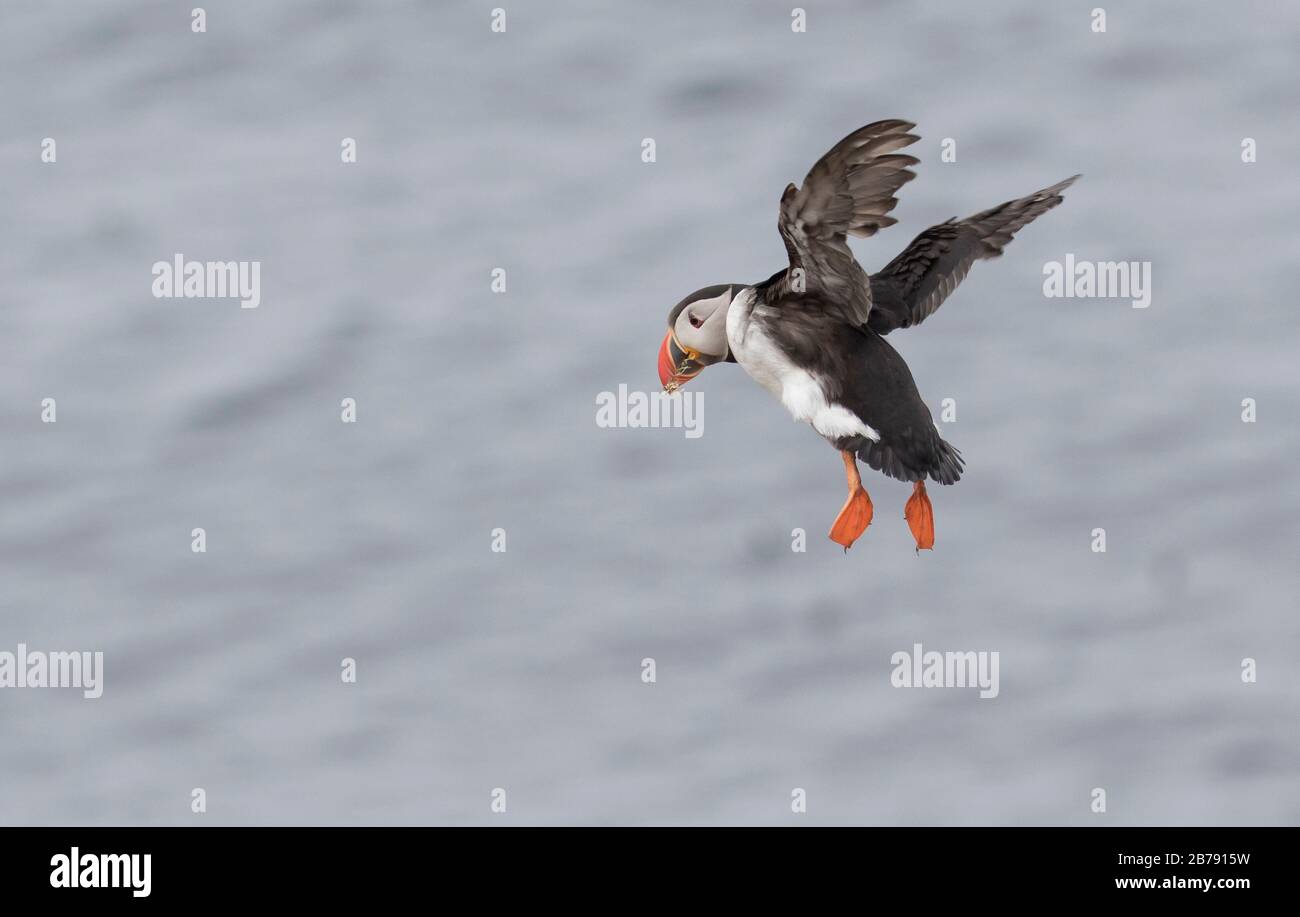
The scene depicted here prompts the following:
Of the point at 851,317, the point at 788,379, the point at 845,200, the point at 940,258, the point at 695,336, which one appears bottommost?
the point at 788,379

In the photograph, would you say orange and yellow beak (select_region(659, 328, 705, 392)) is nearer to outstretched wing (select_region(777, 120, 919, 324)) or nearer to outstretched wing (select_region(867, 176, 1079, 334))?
outstretched wing (select_region(867, 176, 1079, 334))

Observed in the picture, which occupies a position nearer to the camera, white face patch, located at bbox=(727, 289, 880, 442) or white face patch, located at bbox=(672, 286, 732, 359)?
white face patch, located at bbox=(727, 289, 880, 442)

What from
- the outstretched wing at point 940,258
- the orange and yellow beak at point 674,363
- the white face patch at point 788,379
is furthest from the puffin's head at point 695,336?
the outstretched wing at point 940,258

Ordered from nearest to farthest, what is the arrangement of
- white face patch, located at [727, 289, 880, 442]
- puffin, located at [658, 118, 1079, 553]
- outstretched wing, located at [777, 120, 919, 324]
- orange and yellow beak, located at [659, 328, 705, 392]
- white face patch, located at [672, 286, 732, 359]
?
outstretched wing, located at [777, 120, 919, 324]
puffin, located at [658, 118, 1079, 553]
white face patch, located at [727, 289, 880, 442]
white face patch, located at [672, 286, 732, 359]
orange and yellow beak, located at [659, 328, 705, 392]

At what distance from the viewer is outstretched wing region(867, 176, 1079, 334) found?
11523 mm

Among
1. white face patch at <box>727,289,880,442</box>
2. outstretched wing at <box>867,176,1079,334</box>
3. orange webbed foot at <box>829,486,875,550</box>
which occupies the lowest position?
orange webbed foot at <box>829,486,875,550</box>

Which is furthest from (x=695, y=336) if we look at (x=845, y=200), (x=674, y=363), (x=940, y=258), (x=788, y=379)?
(x=845, y=200)

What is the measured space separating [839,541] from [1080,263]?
265 inches

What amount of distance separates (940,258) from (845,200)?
1.70m

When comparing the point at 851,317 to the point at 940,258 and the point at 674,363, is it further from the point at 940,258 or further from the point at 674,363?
the point at 674,363

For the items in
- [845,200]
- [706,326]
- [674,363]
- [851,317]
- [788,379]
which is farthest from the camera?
[674,363]

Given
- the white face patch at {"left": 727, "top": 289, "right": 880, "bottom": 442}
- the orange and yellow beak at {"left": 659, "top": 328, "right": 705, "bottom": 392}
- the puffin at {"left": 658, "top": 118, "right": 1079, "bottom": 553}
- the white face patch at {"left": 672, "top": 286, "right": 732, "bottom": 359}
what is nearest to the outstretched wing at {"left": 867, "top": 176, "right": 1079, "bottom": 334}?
the puffin at {"left": 658, "top": 118, "right": 1079, "bottom": 553}

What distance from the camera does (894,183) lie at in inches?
395

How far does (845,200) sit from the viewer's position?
10.1 metres
